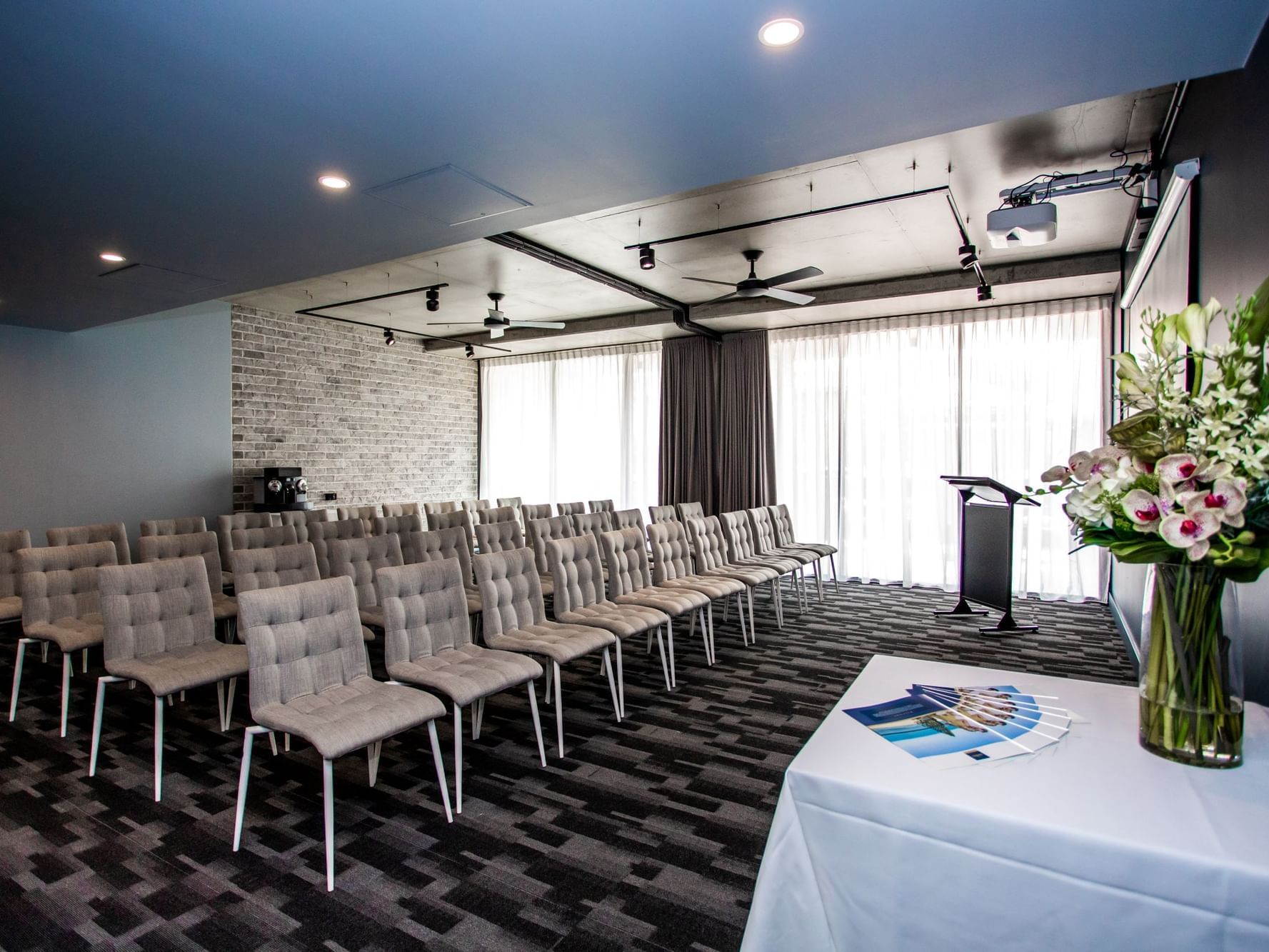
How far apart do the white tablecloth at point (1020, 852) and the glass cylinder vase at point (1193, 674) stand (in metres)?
0.04

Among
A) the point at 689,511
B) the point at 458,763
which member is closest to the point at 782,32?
the point at 458,763

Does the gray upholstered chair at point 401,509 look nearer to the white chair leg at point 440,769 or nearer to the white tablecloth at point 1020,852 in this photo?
the white chair leg at point 440,769

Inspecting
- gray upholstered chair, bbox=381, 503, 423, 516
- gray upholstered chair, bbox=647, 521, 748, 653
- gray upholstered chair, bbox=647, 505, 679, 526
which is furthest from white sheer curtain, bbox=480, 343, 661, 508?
gray upholstered chair, bbox=647, 521, 748, 653

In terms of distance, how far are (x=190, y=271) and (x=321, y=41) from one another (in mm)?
3336

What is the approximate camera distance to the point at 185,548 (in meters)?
4.99

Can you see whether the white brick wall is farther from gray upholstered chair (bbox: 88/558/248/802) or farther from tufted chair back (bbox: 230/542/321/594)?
gray upholstered chair (bbox: 88/558/248/802)

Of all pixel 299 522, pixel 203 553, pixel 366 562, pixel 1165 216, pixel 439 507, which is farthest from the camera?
pixel 439 507

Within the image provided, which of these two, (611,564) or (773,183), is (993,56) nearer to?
(773,183)

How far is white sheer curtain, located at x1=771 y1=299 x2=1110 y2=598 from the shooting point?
741 centimetres

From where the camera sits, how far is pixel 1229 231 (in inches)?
101

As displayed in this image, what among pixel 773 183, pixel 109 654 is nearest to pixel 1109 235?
pixel 773 183

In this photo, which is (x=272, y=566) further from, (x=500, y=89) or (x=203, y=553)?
(x=500, y=89)

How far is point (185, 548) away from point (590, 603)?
2.94 m

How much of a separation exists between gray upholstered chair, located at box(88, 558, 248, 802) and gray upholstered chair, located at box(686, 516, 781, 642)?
3.51m
